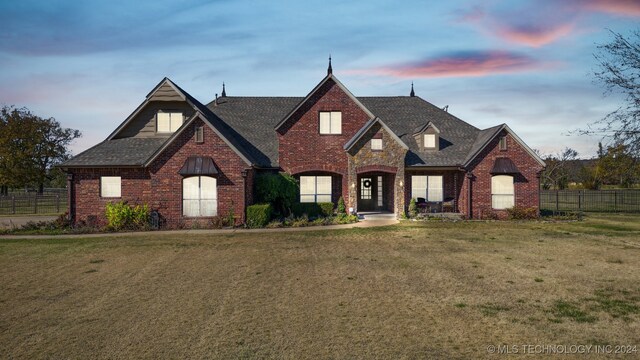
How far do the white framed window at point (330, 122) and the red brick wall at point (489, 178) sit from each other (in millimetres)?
8442

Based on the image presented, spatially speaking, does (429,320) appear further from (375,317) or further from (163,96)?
(163,96)

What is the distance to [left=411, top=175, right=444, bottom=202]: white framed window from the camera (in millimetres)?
25859

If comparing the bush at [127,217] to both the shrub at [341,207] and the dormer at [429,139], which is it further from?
the dormer at [429,139]

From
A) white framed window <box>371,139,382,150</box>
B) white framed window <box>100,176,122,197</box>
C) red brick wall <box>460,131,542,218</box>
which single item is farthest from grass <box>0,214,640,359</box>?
white framed window <box>371,139,382,150</box>

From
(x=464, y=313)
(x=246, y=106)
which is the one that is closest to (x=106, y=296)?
(x=464, y=313)

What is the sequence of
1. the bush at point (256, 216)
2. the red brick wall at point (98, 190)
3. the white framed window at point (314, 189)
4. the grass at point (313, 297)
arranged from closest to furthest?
the grass at point (313, 297)
the bush at point (256, 216)
the red brick wall at point (98, 190)
the white framed window at point (314, 189)

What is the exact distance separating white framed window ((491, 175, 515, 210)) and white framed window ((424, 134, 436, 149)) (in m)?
4.17

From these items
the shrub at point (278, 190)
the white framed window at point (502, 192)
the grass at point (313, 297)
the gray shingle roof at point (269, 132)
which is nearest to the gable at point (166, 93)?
the gray shingle roof at point (269, 132)

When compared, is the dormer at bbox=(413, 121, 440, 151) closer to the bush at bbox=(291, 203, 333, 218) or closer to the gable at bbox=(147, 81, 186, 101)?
the bush at bbox=(291, 203, 333, 218)

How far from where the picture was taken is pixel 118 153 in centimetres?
2270

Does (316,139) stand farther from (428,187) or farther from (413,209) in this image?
(428,187)

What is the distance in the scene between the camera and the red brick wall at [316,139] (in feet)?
82.0

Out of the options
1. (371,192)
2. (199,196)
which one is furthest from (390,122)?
(199,196)

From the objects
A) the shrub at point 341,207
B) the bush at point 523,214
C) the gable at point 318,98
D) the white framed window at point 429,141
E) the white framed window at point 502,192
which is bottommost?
the bush at point 523,214
